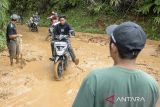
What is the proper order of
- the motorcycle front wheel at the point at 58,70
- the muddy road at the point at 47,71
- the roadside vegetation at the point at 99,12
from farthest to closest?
the roadside vegetation at the point at 99,12 → the motorcycle front wheel at the point at 58,70 → the muddy road at the point at 47,71

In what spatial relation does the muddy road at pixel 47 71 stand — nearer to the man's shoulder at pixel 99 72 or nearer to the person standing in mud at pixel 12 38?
the person standing in mud at pixel 12 38

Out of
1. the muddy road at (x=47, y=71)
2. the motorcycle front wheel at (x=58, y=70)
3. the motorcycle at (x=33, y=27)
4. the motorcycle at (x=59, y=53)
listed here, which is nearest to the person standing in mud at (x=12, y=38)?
the muddy road at (x=47, y=71)

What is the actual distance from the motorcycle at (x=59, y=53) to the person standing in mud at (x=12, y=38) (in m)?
1.22

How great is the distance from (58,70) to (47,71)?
0.73 metres

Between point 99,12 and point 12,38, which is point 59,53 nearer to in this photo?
point 12,38

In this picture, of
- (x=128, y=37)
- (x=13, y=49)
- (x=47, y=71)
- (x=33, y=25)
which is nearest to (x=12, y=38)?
(x=13, y=49)

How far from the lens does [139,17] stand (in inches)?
645

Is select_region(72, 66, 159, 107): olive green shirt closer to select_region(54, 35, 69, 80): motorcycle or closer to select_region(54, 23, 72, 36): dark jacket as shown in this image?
select_region(54, 35, 69, 80): motorcycle

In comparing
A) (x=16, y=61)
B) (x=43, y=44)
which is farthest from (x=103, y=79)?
(x=43, y=44)

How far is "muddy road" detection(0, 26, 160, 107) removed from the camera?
811 cm

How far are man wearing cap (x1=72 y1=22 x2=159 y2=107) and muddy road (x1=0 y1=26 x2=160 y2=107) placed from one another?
5.41m

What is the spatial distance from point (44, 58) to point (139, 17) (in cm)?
647

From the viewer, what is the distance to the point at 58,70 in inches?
369

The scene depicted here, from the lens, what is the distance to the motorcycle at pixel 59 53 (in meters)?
9.29
